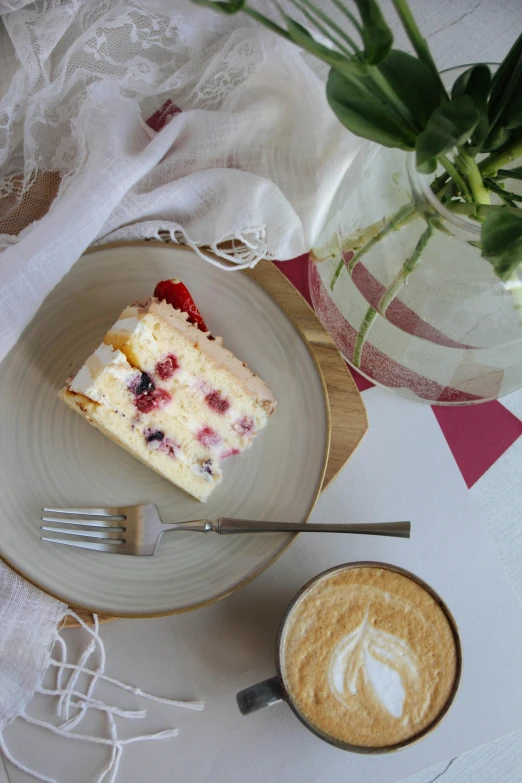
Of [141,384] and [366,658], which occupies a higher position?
[141,384]

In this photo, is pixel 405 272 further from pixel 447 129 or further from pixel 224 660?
pixel 224 660

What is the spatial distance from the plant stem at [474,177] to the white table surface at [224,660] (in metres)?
0.72

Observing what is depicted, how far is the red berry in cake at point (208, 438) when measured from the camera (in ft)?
4.37

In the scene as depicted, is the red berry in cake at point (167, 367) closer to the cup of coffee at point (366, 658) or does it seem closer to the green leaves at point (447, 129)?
the cup of coffee at point (366, 658)

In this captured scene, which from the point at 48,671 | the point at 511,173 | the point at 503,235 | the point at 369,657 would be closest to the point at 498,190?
the point at 511,173

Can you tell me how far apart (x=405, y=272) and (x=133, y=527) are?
26.0 inches

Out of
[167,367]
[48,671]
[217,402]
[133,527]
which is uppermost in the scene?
[167,367]

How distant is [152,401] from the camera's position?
1.30 metres

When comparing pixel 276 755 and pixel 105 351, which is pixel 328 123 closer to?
pixel 105 351

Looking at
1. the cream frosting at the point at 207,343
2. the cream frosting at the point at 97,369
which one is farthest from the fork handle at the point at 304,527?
the cream frosting at the point at 97,369

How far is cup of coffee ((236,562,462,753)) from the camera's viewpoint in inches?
46.7

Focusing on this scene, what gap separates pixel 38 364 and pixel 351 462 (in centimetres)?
64

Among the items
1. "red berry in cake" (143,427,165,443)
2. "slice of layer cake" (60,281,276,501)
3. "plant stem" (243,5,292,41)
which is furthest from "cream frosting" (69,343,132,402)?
"plant stem" (243,5,292,41)

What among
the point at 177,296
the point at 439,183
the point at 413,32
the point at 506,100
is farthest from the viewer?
the point at 177,296
